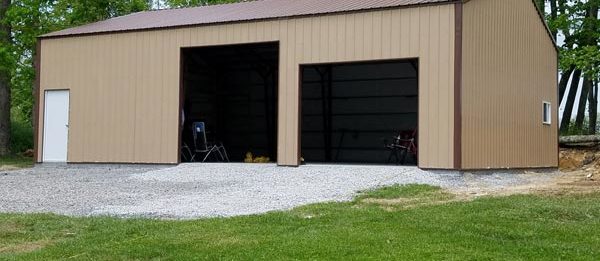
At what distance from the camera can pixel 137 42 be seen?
711 inches

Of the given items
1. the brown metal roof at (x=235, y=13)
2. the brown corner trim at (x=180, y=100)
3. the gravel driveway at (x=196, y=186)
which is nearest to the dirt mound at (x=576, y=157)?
the gravel driveway at (x=196, y=186)

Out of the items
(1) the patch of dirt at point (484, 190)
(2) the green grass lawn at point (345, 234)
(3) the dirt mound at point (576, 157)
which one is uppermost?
(3) the dirt mound at point (576, 157)

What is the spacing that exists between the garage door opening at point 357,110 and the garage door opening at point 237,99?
1.30 meters

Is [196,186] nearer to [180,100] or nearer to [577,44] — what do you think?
[180,100]

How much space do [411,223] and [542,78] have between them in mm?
12861

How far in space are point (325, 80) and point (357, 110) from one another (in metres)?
1.44

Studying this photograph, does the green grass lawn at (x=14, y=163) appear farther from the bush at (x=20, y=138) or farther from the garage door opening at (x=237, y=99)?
the garage door opening at (x=237, y=99)

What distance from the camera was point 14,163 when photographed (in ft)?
73.3

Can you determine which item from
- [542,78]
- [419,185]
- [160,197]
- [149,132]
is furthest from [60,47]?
[542,78]

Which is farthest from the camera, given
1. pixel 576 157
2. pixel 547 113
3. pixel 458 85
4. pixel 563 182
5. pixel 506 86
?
pixel 576 157

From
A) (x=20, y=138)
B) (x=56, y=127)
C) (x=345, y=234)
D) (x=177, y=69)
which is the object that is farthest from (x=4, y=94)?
(x=345, y=234)

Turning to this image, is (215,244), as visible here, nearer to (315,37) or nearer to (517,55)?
(315,37)

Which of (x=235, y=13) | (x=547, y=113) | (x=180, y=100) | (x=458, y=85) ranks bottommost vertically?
(x=547, y=113)

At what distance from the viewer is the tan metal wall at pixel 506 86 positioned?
15188mm
